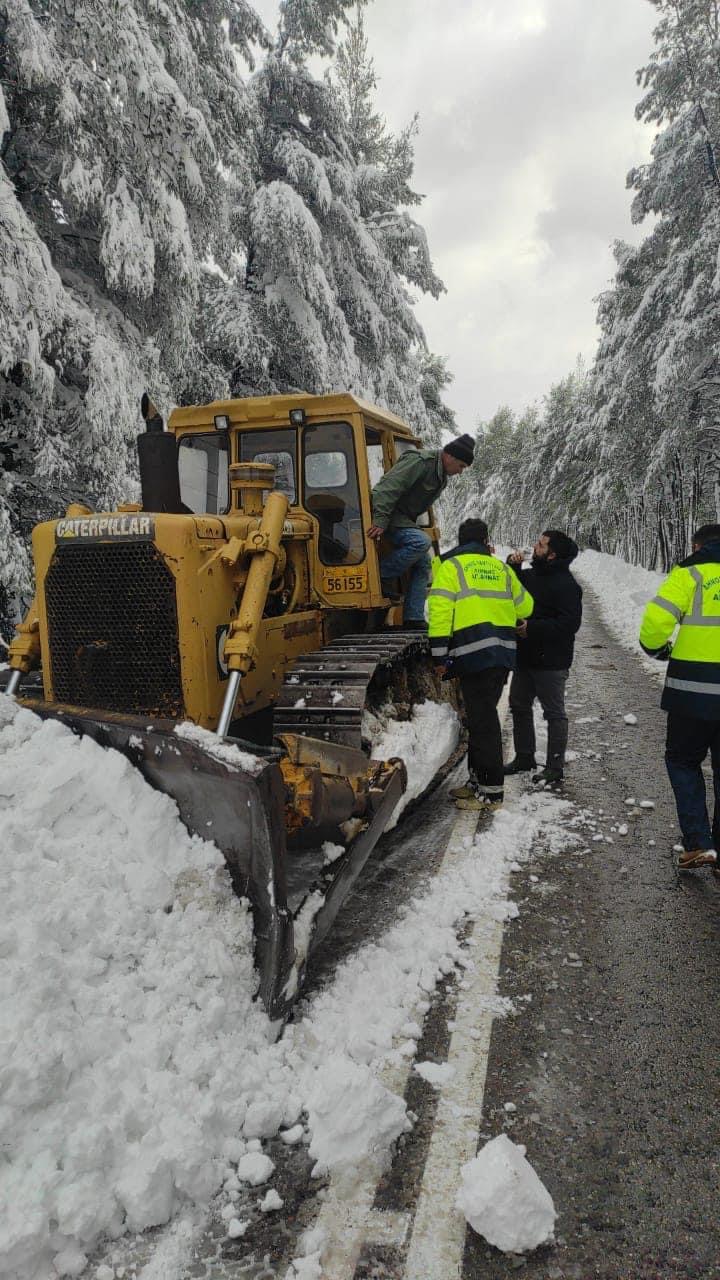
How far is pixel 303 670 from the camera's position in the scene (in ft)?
15.2

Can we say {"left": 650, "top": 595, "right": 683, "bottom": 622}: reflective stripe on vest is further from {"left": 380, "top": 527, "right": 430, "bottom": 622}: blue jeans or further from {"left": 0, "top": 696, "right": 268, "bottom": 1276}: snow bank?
{"left": 0, "top": 696, "right": 268, "bottom": 1276}: snow bank

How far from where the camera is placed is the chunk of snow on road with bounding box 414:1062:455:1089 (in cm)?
264

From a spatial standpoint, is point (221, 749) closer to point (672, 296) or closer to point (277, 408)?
point (277, 408)

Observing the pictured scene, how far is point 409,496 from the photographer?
19.3 ft

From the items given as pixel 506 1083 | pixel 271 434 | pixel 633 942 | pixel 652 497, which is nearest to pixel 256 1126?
pixel 506 1083

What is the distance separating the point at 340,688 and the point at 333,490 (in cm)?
190

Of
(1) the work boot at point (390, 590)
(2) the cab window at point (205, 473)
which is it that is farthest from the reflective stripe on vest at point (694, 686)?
(2) the cab window at point (205, 473)

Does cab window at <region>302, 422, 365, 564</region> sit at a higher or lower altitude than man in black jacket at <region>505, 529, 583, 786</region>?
higher

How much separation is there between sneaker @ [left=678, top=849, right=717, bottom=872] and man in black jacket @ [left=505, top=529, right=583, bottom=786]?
5.45ft

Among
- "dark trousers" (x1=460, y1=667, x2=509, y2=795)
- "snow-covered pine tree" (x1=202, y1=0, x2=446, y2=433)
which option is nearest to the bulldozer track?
"dark trousers" (x1=460, y1=667, x2=509, y2=795)

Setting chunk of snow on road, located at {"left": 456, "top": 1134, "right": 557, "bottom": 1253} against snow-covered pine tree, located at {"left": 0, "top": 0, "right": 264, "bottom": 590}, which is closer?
chunk of snow on road, located at {"left": 456, "top": 1134, "right": 557, "bottom": 1253}

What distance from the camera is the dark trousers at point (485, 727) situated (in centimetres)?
535

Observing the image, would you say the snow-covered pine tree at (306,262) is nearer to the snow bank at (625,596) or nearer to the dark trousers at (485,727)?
the snow bank at (625,596)

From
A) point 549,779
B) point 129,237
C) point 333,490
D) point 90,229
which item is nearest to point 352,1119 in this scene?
point 549,779
